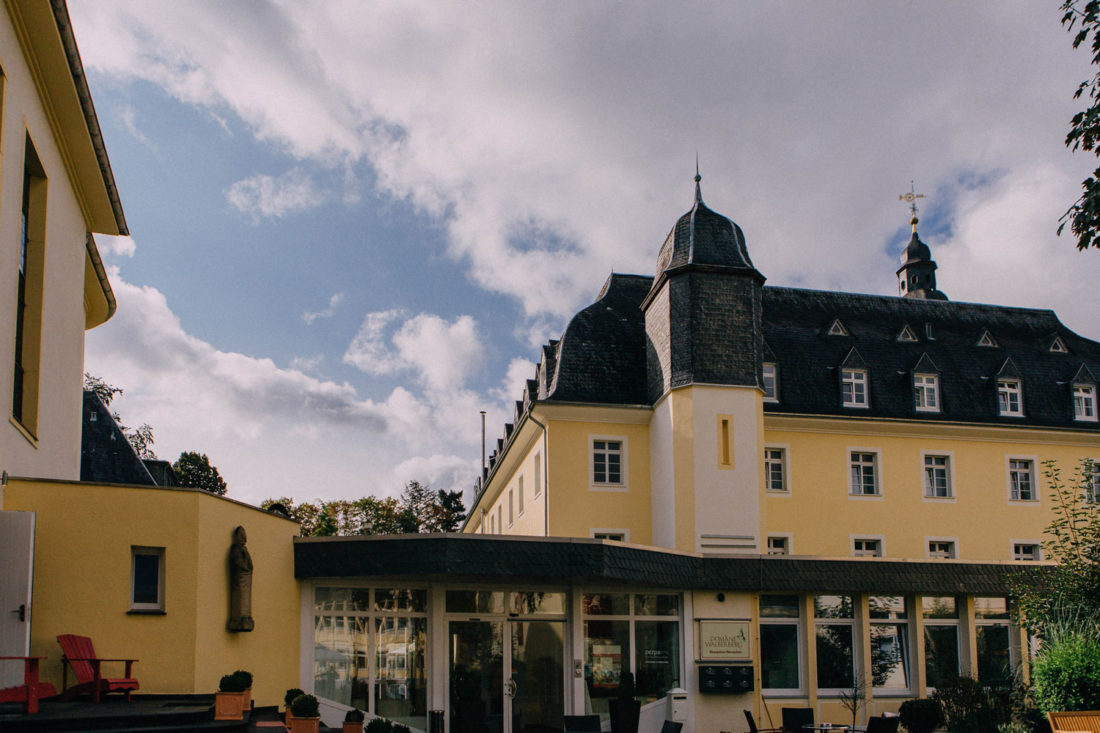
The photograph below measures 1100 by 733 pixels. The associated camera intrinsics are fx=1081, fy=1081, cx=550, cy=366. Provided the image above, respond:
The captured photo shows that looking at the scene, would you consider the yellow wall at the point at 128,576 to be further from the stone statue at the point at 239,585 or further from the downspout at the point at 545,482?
the downspout at the point at 545,482

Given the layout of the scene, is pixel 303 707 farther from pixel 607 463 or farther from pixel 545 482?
pixel 607 463

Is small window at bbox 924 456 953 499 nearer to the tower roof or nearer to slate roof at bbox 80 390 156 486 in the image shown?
the tower roof

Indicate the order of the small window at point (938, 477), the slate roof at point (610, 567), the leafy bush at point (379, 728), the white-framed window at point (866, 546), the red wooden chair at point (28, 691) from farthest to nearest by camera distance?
the small window at point (938, 477)
the white-framed window at point (866, 546)
the slate roof at point (610, 567)
the leafy bush at point (379, 728)
the red wooden chair at point (28, 691)

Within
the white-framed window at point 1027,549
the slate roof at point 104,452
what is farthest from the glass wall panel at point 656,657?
the slate roof at point 104,452

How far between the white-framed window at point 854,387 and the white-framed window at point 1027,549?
551 centimetres

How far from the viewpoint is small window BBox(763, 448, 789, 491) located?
1101 inches

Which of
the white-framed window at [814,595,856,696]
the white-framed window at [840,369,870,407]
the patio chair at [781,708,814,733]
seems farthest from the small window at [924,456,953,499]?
the patio chair at [781,708,814,733]

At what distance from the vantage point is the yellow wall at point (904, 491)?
91.7 ft

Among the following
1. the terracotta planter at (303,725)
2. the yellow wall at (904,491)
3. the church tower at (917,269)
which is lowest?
the terracotta planter at (303,725)

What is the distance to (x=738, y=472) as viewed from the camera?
82.2 ft

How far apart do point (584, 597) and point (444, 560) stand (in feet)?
11.9

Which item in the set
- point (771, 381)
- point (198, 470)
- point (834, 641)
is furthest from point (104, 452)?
point (198, 470)

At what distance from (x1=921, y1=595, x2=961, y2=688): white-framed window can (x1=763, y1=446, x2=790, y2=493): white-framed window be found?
18.8 ft

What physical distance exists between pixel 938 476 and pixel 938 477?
3cm
